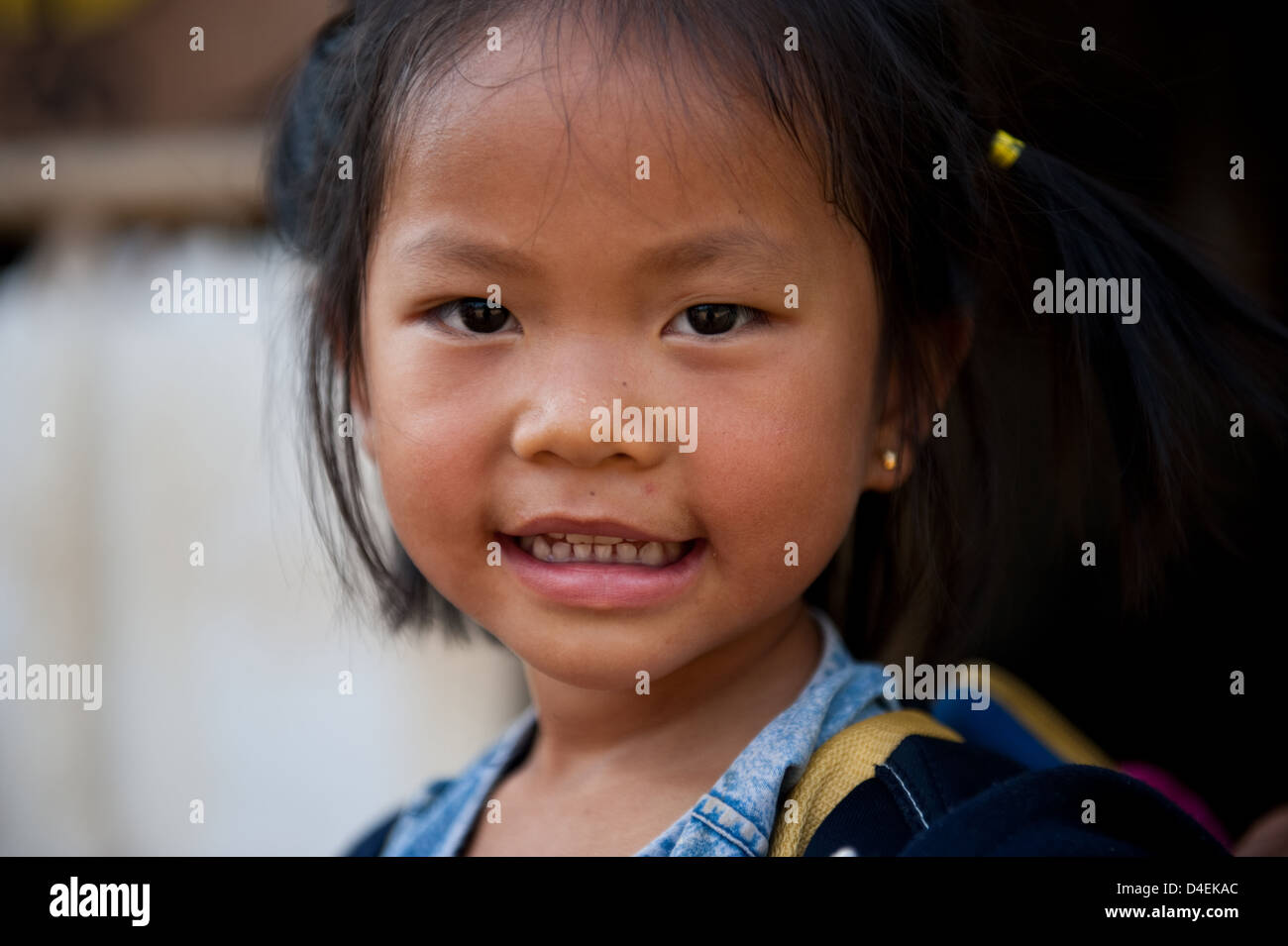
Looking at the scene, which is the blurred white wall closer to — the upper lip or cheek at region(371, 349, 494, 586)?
cheek at region(371, 349, 494, 586)

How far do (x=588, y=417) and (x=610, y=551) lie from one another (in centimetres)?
14

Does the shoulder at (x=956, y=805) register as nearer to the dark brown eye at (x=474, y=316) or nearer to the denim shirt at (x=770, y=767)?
the denim shirt at (x=770, y=767)

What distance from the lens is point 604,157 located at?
3.03ft

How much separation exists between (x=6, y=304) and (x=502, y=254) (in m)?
2.50

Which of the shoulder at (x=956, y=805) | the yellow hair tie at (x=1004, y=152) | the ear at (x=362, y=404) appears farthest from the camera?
the ear at (x=362, y=404)

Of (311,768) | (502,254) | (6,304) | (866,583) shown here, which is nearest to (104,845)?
(311,768)

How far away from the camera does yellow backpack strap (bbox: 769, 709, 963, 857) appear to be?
94 centimetres

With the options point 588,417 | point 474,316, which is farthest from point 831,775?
point 474,316

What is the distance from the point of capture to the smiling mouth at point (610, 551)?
99cm

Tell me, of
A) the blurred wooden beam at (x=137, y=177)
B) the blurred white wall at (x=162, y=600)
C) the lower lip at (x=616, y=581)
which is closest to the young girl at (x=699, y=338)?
the lower lip at (x=616, y=581)

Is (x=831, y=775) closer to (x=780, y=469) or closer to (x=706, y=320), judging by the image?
(x=780, y=469)

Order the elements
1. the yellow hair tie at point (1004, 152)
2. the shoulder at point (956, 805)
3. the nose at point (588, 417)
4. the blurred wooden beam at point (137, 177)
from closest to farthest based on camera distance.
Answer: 1. the shoulder at point (956, 805)
2. the nose at point (588, 417)
3. the yellow hair tie at point (1004, 152)
4. the blurred wooden beam at point (137, 177)

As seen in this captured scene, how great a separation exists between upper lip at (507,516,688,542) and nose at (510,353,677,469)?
57 millimetres

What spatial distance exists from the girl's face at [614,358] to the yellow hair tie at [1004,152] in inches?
7.2
